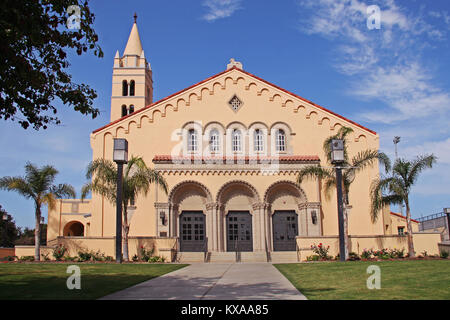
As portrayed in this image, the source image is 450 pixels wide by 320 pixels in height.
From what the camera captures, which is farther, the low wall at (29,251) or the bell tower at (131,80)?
the bell tower at (131,80)

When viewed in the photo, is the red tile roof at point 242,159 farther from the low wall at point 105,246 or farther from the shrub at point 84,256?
the shrub at point 84,256

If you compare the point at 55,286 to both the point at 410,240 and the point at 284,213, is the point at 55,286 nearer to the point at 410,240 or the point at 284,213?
the point at 410,240

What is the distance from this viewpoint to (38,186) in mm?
25203

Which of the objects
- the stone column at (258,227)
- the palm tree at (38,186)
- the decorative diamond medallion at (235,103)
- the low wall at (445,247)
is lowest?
the low wall at (445,247)

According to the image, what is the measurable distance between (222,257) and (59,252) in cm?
938

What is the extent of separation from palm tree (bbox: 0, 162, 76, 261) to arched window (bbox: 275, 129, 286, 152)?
13866mm

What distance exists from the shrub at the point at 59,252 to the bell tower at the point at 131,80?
2473cm

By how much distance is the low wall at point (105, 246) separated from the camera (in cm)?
2458

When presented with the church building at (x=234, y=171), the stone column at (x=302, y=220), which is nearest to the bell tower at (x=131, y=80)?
the church building at (x=234, y=171)

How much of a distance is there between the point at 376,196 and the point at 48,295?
19.1 metres

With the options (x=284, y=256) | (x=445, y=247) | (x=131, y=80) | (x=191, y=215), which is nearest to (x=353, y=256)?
(x=284, y=256)

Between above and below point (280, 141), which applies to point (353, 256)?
below

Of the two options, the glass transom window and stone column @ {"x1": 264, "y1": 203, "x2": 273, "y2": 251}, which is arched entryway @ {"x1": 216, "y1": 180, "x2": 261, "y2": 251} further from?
the glass transom window
